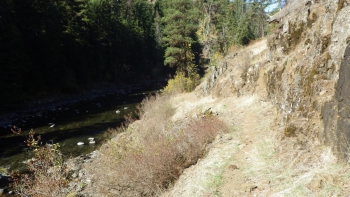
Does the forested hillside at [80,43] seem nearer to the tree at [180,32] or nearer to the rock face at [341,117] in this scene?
the tree at [180,32]

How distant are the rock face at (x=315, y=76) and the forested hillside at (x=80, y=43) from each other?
17.1 m

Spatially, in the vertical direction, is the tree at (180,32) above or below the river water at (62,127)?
above

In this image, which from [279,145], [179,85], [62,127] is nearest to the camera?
[279,145]

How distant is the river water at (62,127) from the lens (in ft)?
46.0

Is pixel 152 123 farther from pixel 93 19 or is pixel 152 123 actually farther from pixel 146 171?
pixel 93 19

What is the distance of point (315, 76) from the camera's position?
25.5ft

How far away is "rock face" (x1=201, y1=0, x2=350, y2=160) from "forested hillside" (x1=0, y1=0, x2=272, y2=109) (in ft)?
56.2

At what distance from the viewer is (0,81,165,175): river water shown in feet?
46.0

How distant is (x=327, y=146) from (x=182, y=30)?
2490cm

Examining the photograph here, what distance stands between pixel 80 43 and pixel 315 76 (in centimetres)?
3885

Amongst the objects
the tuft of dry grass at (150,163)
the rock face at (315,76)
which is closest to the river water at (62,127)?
the tuft of dry grass at (150,163)

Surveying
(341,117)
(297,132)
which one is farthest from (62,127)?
(341,117)

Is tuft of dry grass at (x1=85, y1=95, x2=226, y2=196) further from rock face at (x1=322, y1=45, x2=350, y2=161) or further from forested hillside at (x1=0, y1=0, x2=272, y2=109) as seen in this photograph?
forested hillside at (x1=0, y1=0, x2=272, y2=109)

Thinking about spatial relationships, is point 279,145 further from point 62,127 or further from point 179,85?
point 179,85
